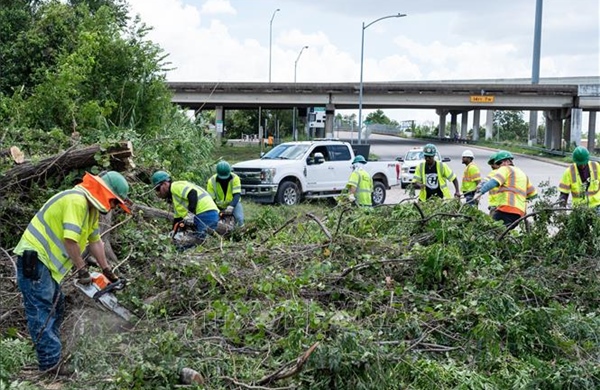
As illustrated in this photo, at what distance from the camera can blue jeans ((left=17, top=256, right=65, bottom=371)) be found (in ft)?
17.3

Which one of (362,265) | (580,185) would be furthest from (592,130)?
(362,265)

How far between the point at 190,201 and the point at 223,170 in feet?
6.68

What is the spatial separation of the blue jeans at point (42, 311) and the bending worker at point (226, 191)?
500 cm

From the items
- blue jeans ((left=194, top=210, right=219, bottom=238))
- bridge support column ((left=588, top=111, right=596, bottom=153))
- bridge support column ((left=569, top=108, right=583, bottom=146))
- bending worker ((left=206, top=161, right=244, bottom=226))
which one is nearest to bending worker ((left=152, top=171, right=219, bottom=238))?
blue jeans ((left=194, top=210, right=219, bottom=238))

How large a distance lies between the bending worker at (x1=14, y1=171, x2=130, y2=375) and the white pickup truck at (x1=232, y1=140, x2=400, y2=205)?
1140 cm

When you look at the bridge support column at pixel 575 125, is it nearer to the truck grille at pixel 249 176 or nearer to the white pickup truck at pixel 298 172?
the white pickup truck at pixel 298 172

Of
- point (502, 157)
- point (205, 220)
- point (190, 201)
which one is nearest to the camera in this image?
point (190, 201)

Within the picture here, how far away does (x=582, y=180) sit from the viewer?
872 centimetres

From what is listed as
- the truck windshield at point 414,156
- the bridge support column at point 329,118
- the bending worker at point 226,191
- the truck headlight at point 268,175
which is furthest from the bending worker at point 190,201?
the bridge support column at point 329,118

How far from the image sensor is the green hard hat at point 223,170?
33.6 feet

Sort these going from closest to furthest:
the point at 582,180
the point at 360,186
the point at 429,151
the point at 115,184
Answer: the point at 115,184 < the point at 582,180 < the point at 429,151 < the point at 360,186

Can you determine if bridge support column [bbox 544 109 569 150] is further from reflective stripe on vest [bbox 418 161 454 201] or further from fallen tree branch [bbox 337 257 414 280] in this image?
fallen tree branch [bbox 337 257 414 280]

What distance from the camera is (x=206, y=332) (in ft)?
18.3

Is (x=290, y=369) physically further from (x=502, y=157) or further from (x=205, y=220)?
(x=502, y=157)
